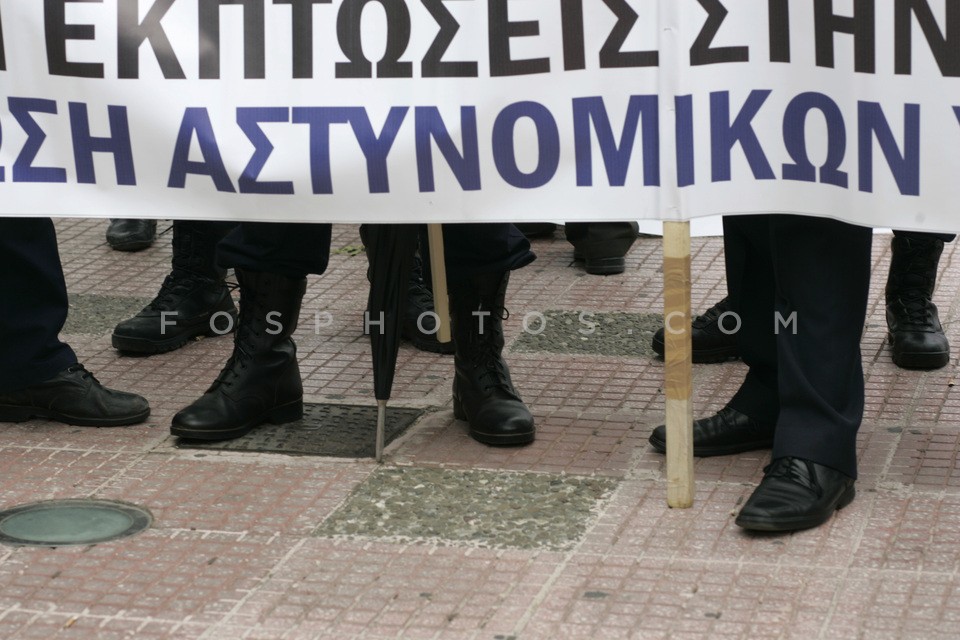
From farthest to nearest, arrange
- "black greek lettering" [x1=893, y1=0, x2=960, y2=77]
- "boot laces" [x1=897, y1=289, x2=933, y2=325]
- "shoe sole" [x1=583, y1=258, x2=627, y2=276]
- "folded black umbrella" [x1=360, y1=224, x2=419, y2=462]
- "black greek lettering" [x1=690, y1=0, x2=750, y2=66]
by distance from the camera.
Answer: "shoe sole" [x1=583, y1=258, x2=627, y2=276] < "boot laces" [x1=897, y1=289, x2=933, y2=325] < "folded black umbrella" [x1=360, y1=224, x2=419, y2=462] < "black greek lettering" [x1=690, y1=0, x2=750, y2=66] < "black greek lettering" [x1=893, y1=0, x2=960, y2=77]

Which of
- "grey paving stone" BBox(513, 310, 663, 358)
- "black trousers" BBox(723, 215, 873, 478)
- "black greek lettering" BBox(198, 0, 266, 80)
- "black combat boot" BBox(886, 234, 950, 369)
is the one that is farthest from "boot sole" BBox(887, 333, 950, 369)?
"black greek lettering" BBox(198, 0, 266, 80)

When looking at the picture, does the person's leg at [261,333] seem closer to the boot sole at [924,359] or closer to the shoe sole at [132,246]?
the boot sole at [924,359]

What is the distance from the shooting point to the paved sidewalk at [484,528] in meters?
3.18

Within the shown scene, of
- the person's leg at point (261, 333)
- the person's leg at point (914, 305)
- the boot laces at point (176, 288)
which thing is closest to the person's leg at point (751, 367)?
the person's leg at point (914, 305)

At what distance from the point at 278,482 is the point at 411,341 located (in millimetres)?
1447

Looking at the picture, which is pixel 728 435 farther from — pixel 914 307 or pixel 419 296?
pixel 419 296

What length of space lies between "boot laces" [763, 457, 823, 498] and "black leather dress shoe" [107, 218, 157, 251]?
3.80 m

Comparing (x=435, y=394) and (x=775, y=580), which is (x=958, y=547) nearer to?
(x=775, y=580)

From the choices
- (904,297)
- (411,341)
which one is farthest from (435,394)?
(904,297)

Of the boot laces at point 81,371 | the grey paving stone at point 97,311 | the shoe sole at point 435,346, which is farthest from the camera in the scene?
the grey paving stone at point 97,311

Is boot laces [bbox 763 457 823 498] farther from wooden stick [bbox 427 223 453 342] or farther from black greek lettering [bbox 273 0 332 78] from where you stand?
black greek lettering [bbox 273 0 332 78]

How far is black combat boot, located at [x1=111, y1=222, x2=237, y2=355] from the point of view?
5.29 meters

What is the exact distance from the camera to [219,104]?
3.79 metres

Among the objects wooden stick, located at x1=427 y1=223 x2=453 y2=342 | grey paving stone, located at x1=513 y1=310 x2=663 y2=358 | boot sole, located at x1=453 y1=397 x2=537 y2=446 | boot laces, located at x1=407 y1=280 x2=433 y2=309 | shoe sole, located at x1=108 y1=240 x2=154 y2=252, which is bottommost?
grey paving stone, located at x1=513 y1=310 x2=663 y2=358
